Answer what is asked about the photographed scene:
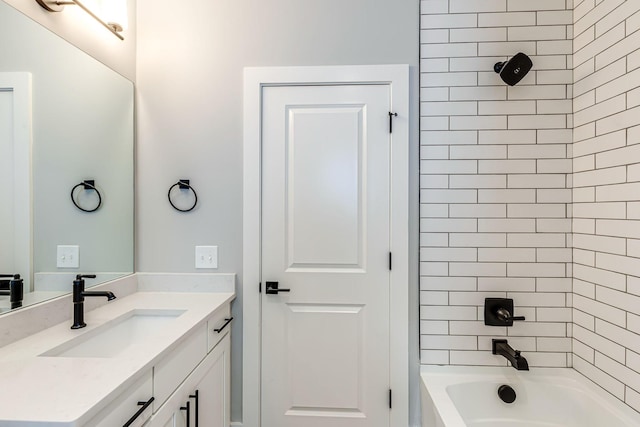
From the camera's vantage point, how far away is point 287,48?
5.56 ft

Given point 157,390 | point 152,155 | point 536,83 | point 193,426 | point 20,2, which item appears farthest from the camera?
point 152,155

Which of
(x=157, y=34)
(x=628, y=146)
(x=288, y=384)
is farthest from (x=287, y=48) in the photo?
(x=288, y=384)

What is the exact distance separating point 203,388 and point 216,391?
0.15m

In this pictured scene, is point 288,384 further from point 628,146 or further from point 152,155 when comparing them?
point 628,146

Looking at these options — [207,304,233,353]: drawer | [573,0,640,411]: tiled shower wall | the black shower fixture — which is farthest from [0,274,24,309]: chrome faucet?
[573,0,640,411]: tiled shower wall

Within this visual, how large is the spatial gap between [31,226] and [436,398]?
188 centimetres

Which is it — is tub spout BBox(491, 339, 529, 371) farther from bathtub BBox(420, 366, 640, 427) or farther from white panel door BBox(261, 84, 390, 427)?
white panel door BBox(261, 84, 390, 427)

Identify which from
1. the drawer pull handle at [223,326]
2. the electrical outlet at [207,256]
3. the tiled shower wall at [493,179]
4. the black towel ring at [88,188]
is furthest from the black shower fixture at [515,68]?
the black towel ring at [88,188]

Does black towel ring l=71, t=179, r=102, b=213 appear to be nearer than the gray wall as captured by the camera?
Yes

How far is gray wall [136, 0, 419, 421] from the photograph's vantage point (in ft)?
5.51

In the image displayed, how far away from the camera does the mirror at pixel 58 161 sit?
110 centimetres

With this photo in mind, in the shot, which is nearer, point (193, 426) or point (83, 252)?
point (193, 426)

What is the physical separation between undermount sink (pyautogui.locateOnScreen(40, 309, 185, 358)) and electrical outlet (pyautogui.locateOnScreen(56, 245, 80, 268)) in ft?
1.03

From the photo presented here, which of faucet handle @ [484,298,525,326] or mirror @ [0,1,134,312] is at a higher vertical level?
mirror @ [0,1,134,312]
